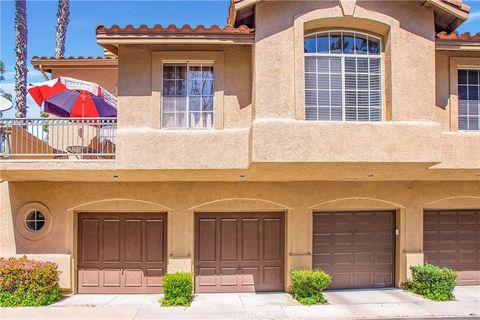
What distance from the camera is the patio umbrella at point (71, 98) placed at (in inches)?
469

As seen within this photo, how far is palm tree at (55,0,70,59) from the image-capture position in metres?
23.2

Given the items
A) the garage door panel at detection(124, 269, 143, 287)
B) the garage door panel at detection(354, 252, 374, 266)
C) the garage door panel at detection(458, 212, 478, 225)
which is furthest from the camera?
the garage door panel at detection(458, 212, 478, 225)

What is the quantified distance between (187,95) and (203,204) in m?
3.40

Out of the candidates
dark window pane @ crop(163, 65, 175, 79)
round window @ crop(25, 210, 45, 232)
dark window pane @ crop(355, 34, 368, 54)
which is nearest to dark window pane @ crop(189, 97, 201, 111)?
dark window pane @ crop(163, 65, 175, 79)

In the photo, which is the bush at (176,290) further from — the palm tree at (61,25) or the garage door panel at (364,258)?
the palm tree at (61,25)

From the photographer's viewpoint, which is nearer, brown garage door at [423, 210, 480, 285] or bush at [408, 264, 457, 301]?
bush at [408, 264, 457, 301]

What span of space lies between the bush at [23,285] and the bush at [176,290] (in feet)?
10.4

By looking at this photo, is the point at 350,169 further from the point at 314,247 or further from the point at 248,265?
the point at 248,265

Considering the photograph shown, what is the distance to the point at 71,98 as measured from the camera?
12.2 meters

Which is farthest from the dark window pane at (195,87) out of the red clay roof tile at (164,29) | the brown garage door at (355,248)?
the brown garage door at (355,248)

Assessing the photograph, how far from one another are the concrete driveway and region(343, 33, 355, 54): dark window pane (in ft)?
22.7

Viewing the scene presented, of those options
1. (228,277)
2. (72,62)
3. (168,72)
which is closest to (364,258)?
(228,277)

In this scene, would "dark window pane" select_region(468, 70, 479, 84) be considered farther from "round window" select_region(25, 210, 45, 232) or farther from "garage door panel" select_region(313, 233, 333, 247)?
"round window" select_region(25, 210, 45, 232)

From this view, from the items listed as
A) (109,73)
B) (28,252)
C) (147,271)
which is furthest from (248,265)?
(109,73)
